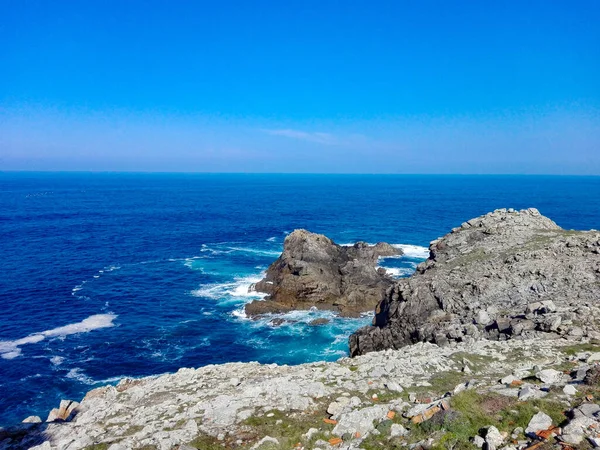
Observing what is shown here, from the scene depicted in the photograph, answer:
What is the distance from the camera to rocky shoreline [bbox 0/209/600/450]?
47.3 ft

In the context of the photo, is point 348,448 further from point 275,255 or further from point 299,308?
point 275,255

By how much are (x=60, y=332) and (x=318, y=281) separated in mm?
31677

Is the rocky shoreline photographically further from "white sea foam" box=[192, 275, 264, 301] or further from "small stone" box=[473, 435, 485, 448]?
"white sea foam" box=[192, 275, 264, 301]

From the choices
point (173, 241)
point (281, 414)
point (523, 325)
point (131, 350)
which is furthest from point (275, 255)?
point (281, 414)

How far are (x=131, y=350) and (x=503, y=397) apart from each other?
38.1 metres

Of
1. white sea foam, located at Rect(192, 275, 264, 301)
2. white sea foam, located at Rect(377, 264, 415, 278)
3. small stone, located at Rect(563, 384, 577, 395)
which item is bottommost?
white sea foam, located at Rect(192, 275, 264, 301)

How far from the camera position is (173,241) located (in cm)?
9600

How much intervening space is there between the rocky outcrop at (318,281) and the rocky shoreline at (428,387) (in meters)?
18.1

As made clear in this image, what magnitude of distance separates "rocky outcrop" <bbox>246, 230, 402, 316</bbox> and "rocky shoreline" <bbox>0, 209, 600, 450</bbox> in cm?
1813

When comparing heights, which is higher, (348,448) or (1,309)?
(348,448)

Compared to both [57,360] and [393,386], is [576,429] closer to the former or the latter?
[393,386]

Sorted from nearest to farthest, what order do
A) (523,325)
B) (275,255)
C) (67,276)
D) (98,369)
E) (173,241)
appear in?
(523,325), (98,369), (67,276), (275,255), (173,241)

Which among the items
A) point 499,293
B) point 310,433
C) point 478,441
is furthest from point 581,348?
point 310,433

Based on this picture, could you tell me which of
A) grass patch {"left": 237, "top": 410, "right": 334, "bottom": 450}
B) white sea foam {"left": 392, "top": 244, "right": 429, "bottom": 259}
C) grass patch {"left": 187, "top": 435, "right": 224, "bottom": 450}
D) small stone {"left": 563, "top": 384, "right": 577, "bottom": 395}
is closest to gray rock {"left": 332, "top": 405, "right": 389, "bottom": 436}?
grass patch {"left": 237, "top": 410, "right": 334, "bottom": 450}
